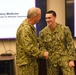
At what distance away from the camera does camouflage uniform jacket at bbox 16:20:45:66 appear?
2420 mm

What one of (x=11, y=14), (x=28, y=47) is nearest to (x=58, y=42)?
(x=28, y=47)

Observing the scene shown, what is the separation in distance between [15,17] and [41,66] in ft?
3.26

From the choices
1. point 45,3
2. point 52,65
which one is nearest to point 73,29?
point 45,3

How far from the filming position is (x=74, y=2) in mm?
3621

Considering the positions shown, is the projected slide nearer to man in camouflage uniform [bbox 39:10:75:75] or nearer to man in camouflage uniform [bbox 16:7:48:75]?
man in camouflage uniform [bbox 39:10:75:75]

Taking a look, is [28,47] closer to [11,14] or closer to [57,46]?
[57,46]

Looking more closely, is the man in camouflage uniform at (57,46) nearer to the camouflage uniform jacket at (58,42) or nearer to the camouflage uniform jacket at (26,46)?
the camouflage uniform jacket at (58,42)

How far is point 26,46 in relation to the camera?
241 centimetres

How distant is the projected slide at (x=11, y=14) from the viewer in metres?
3.52

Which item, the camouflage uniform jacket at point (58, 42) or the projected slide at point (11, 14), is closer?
the camouflage uniform jacket at point (58, 42)

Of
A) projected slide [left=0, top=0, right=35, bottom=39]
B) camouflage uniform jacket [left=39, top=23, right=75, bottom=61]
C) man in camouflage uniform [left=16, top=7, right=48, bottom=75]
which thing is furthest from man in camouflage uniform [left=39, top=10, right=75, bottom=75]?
projected slide [left=0, top=0, right=35, bottom=39]

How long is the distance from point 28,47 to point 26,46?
0.09 feet

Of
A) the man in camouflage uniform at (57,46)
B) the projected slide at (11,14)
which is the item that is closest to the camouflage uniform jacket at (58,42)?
the man in camouflage uniform at (57,46)

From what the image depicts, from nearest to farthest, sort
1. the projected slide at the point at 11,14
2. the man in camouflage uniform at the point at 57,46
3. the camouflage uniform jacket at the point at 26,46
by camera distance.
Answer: the camouflage uniform jacket at the point at 26,46 < the man in camouflage uniform at the point at 57,46 < the projected slide at the point at 11,14
